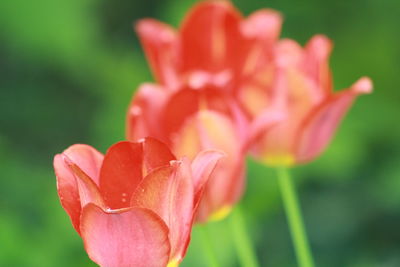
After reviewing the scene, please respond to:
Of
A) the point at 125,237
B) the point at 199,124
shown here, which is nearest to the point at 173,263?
the point at 125,237

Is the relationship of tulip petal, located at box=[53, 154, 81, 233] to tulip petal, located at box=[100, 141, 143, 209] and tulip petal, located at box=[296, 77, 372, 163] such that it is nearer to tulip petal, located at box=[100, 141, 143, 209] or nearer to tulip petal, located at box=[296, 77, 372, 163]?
tulip petal, located at box=[100, 141, 143, 209]

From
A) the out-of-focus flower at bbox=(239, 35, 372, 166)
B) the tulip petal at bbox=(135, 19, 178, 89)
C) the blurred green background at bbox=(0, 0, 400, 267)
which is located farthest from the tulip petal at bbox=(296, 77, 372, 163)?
the blurred green background at bbox=(0, 0, 400, 267)

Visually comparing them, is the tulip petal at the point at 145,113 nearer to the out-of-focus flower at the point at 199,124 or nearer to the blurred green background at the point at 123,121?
the out-of-focus flower at the point at 199,124

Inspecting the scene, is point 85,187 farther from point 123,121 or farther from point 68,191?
point 123,121

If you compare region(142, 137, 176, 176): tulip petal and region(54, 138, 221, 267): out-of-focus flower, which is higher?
region(142, 137, 176, 176): tulip petal

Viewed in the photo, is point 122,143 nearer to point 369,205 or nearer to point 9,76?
point 369,205

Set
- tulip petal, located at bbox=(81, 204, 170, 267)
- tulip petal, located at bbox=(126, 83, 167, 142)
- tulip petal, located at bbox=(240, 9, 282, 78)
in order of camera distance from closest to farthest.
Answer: tulip petal, located at bbox=(81, 204, 170, 267), tulip petal, located at bbox=(126, 83, 167, 142), tulip petal, located at bbox=(240, 9, 282, 78)
